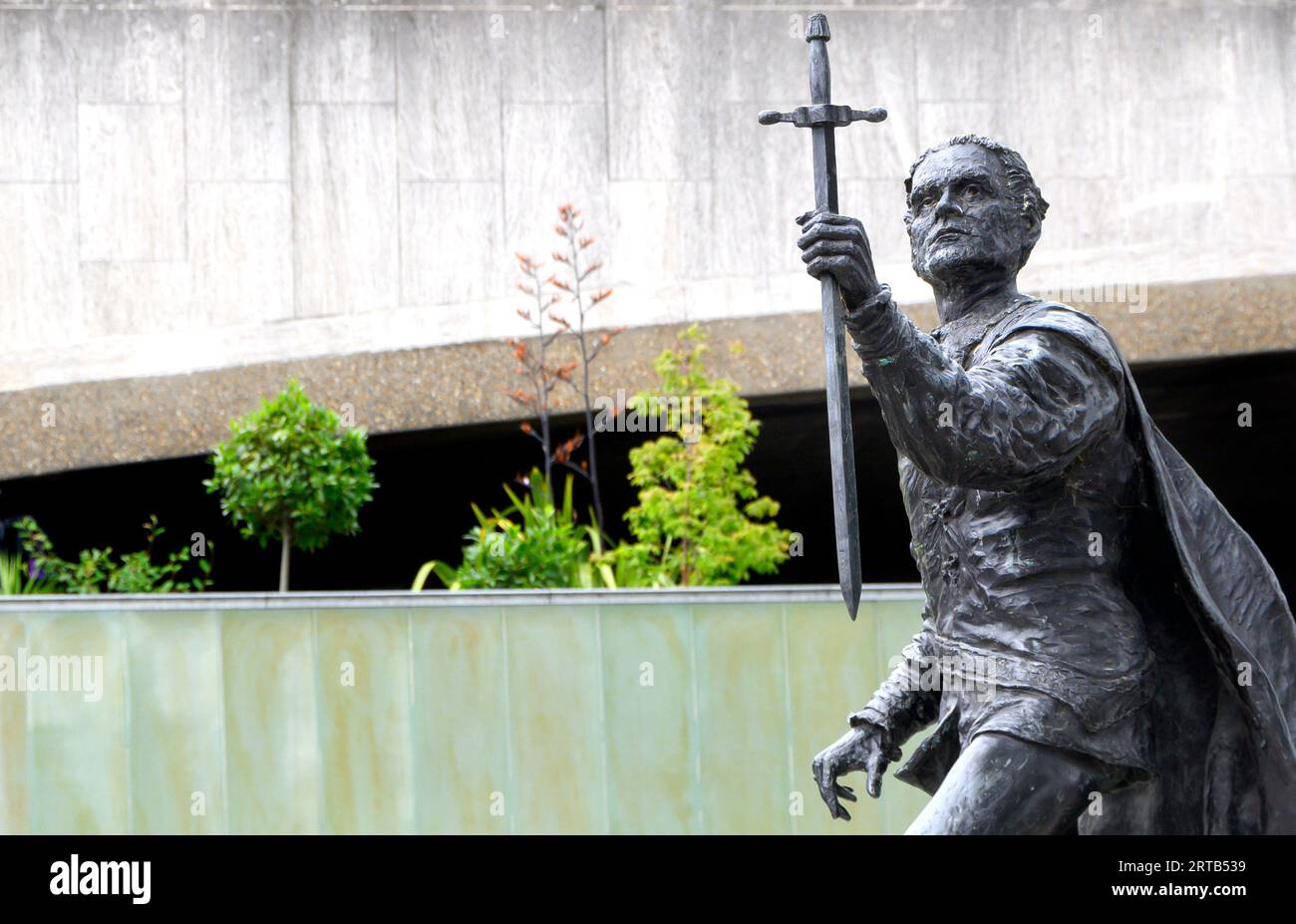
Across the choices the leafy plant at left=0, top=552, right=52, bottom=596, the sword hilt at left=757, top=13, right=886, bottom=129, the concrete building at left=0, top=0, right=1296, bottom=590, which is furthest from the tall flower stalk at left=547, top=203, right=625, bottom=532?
the sword hilt at left=757, top=13, right=886, bottom=129

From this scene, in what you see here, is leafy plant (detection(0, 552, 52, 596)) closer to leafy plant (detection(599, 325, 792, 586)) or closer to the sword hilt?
leafy plant (detection(599, 325, 792, 586))

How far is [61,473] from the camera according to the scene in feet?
40.5

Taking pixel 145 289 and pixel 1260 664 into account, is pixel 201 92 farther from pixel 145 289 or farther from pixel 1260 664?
pixel 1260 664

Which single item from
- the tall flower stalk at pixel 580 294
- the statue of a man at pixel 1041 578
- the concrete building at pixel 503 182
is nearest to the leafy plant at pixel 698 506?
the tall flower stalk at pixel 580 294

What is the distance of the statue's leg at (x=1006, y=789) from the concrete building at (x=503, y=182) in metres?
8.63

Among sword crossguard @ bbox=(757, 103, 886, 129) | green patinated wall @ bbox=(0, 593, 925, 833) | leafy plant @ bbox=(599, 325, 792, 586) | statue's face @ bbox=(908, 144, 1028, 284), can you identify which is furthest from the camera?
leafy plant @ bbox=(599, 325, 792, 586)

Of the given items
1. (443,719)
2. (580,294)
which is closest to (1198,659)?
(443,719)

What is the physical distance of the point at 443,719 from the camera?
8.80 meters

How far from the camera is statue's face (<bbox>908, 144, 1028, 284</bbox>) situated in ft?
12.1

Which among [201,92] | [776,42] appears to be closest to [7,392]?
[201,92]

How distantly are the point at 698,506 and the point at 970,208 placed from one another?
22.3 feet

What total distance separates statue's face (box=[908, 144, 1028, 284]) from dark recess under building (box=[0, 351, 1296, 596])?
8731 millimetres

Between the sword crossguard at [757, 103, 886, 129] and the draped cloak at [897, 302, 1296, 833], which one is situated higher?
the sword crossguard at [757, 103, 886, 129]

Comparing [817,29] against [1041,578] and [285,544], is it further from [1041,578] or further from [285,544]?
[285,544]
